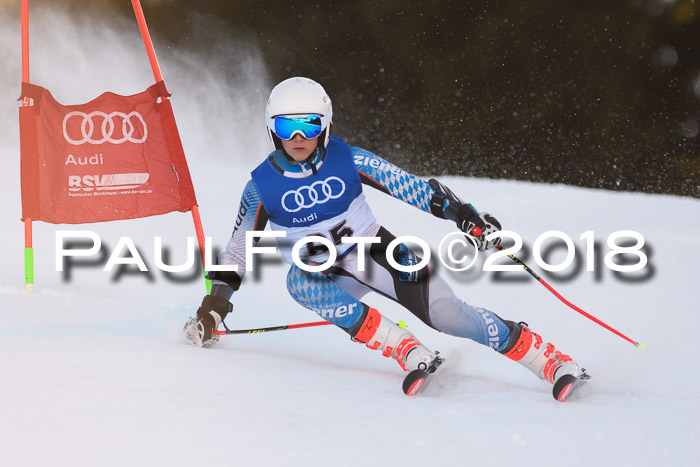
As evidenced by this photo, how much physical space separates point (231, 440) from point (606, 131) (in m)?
12.9

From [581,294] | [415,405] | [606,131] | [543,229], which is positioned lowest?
[415,405]

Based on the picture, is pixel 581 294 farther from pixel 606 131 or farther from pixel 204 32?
pixel 204 32

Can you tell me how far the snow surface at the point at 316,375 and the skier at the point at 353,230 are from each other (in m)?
0.19

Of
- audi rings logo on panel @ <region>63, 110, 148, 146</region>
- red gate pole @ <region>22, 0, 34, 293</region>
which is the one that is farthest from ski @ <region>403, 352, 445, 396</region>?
red gate pole @ <region>22, 0, 34, 293</region>

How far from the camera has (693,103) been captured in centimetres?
1309

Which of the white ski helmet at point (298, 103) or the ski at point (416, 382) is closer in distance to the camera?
the ski at point (416, 382)

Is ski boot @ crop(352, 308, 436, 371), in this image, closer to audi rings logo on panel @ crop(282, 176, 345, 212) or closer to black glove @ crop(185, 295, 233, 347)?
audi rings logo on panel @ crop(282, 176, 345, 212)

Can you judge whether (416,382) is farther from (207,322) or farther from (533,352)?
(207,322)

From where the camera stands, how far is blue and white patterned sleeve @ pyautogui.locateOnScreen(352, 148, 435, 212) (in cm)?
327

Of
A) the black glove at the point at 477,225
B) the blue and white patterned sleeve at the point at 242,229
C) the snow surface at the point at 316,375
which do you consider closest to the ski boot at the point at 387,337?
the snow surface at the point at 316,375

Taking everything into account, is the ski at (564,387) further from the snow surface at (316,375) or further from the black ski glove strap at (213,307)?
the black ski glove strap at (213,307)

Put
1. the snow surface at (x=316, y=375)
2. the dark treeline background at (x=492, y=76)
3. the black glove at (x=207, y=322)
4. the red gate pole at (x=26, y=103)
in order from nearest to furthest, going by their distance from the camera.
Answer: the snow surface at (x=316, y=375), the black glove at (x=207, y=322), the red gate pole at (x=26, y=103), the dark treeline background at (x=492, y=76)

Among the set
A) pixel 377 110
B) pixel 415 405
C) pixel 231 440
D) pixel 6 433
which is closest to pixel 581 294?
pixel 415 405

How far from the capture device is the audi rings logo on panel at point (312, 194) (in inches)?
125
